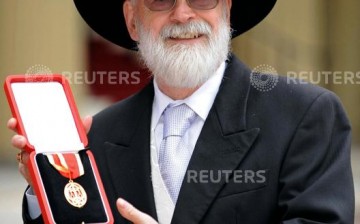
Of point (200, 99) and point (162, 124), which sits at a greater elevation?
point (200, 99)

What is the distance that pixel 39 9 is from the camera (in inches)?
484

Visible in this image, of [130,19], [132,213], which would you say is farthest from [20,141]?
[130,19]

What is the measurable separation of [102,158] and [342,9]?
1056cm

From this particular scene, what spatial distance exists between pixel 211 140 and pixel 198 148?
0.06 metres

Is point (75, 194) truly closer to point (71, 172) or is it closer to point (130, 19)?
point (71, 172)

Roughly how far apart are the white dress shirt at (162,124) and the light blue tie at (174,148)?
2 cm

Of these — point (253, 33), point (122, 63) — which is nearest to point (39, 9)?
point (122, 63)

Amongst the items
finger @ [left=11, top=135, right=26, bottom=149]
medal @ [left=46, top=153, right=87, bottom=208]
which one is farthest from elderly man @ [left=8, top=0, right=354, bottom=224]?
medal @ [left=46, top=153, right=87, bottom=208]

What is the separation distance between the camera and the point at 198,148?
3.83 meters

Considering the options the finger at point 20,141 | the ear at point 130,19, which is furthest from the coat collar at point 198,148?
the finger at point 20,141

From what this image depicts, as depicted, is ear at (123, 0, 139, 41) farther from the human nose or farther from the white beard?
the human nose

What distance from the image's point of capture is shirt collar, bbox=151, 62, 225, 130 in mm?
3951

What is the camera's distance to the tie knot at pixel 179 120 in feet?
13.0

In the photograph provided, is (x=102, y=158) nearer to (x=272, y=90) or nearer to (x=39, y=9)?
(x=272, y=90)
